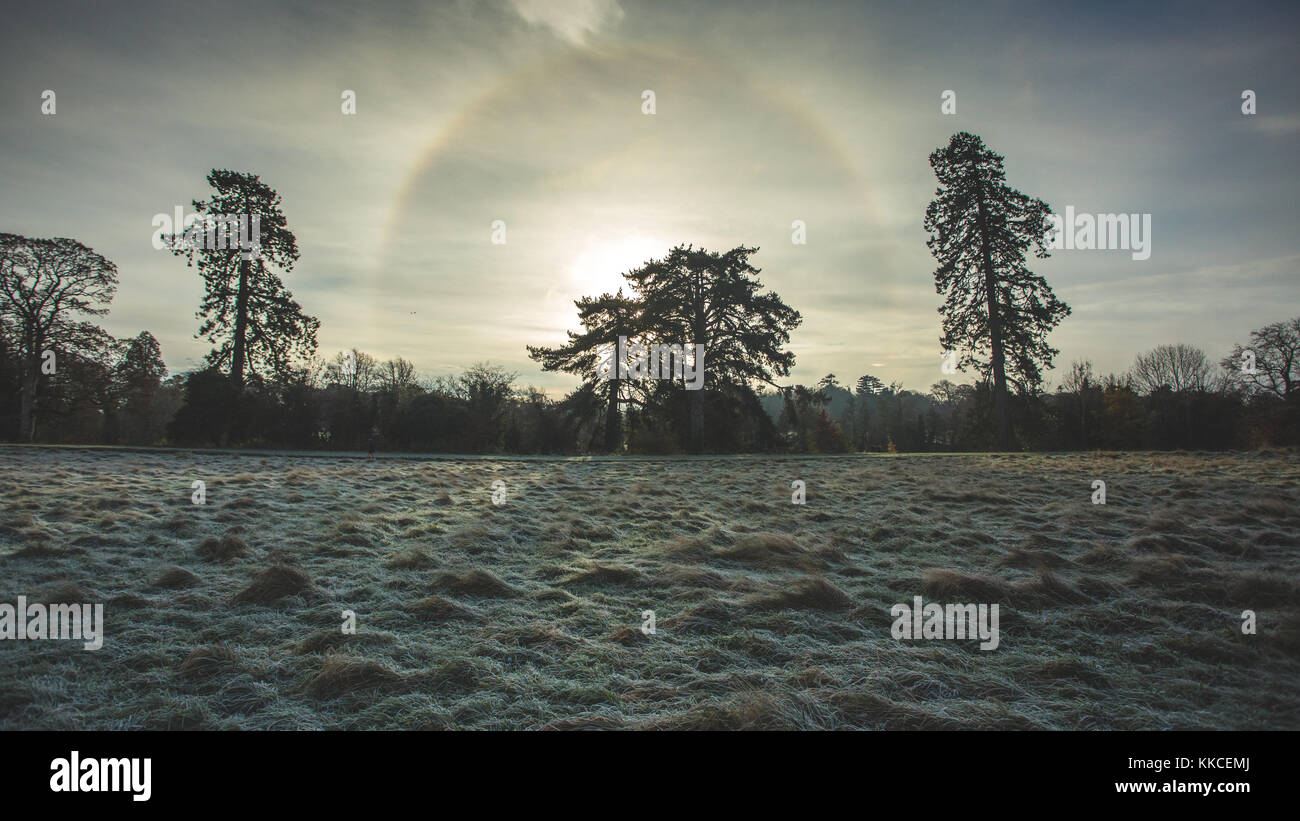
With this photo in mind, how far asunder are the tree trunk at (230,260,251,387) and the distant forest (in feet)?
0.31

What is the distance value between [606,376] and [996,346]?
20963 millimetres

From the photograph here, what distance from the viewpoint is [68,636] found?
3.84 metres

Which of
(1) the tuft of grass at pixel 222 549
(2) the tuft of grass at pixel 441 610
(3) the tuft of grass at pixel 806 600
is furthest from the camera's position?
(1) the tuft of grass at pixel 222 549

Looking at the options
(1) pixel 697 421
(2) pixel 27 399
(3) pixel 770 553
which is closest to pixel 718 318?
(1) pixel 697 421

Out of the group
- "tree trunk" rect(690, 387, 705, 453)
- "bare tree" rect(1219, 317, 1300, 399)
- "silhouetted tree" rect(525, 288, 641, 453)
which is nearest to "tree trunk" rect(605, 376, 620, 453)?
"silhouetted tree" rect(525, 288, 641, 453)

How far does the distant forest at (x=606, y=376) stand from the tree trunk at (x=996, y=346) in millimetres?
87

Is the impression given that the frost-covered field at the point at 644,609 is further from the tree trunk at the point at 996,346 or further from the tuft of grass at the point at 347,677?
the tree trunk at the point at 996,346

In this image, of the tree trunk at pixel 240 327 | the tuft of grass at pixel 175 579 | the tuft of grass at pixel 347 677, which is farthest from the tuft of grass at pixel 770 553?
the tree trunk at pixel 240 327

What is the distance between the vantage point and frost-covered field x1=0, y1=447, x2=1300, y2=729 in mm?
2924

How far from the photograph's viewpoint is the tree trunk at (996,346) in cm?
2736

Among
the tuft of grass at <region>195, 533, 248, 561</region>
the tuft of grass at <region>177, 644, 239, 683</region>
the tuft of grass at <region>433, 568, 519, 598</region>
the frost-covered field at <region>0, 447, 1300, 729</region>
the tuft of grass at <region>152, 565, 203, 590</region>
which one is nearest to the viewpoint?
the frost-covered field at <region>0, 447, 1300, 729</region>

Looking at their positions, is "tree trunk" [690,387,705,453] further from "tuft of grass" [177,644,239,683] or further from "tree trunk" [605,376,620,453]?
"tuft of grass" [177,644,239,683]
